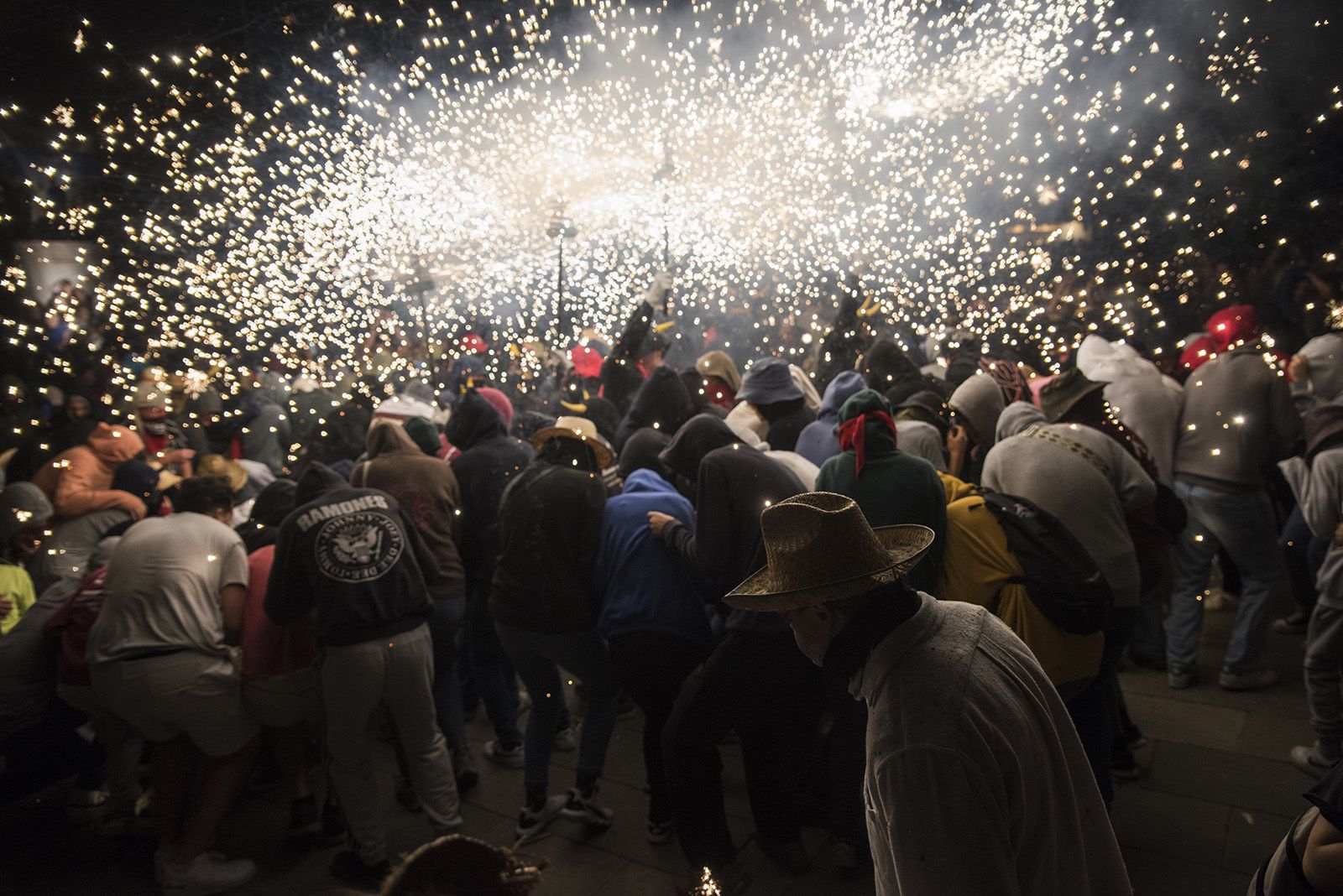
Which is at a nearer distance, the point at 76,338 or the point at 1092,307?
the point at 76,338

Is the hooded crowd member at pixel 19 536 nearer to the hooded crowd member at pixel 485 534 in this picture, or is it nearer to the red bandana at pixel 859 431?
the hooded crowd member at pixel 485 534

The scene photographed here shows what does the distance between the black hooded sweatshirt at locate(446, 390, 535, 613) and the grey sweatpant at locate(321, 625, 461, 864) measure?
1.12 meters

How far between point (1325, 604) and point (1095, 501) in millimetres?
1430

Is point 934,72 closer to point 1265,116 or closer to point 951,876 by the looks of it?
point 1265,116

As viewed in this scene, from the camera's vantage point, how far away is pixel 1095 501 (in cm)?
304

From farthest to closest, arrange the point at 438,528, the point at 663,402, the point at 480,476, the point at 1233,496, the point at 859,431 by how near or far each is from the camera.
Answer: the point at 663,402
the point at 480,476
the point at 1233,496
the point at 438,528
the point at 859,431

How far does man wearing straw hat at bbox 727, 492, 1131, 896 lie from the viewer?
128 centimetres

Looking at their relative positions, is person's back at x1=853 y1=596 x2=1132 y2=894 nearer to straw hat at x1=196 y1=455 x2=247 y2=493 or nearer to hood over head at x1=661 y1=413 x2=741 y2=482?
hood over head at x1=661 y1=413 x2=741 y2=482

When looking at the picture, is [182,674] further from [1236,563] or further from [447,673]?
[1236,563]

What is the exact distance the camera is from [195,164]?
727cm

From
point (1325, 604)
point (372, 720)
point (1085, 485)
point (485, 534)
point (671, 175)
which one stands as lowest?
point (372, 720)

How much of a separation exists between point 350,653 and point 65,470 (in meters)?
2.90

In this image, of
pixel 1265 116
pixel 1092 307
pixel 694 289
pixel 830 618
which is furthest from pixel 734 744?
pixel 694 289

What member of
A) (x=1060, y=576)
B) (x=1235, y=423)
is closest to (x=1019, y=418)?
(x=1060, y=576)
